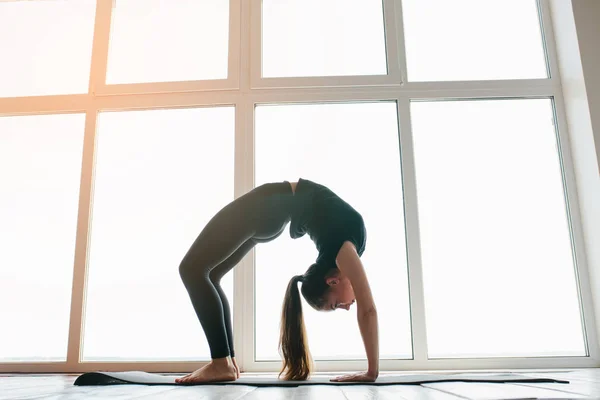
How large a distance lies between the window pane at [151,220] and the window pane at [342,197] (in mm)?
261

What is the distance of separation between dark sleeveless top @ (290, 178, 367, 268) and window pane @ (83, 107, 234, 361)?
944mm

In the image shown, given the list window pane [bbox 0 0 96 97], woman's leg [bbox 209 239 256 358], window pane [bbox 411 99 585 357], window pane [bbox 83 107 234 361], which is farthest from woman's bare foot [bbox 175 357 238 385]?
window pane [bbox 0 0 96 97]

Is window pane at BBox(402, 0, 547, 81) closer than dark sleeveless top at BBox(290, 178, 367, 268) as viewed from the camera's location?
No

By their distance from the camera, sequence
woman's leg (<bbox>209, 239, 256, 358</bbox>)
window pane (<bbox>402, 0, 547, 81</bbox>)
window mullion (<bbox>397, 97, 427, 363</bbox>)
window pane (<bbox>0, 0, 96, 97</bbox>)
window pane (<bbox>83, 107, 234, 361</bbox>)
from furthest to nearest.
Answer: window pane (<bbox>0, 0, 96, 97</bbox>)
window pane (<bbox>402, 0, 547, 81</bbox>)
window pane (<bbox>83, 107, 234, 361</bbox>)
window mullion (<bbox>397, 97, 427, 363</bbox>)
woman's leg (<bbox>209, 239, 256, 358</bbox>)

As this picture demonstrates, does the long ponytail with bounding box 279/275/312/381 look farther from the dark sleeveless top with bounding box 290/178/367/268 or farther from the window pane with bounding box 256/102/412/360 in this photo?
the window pane with bounding box 256/102/412/360

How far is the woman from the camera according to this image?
185cm

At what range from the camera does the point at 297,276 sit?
2025 mm

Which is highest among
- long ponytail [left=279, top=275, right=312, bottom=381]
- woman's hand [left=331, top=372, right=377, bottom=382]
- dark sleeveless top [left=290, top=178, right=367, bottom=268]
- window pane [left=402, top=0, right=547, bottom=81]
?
window pane [left=402, top=0, right=547, bottom=81]

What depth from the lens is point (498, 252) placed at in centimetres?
287

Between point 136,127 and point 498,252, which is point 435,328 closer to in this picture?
point 498,252

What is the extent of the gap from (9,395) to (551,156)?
2993 millimetres

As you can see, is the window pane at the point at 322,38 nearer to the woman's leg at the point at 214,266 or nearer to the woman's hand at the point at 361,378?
the woman's leg at the point at 214,266

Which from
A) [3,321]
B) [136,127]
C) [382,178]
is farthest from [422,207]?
[3,321]

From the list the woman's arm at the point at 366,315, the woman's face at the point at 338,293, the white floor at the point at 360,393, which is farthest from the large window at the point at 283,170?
the white floor at the point at 360,393
